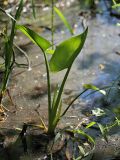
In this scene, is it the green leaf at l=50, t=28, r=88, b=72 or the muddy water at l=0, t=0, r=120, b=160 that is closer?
the green leaf at l=50, t=28, r=88, b=72

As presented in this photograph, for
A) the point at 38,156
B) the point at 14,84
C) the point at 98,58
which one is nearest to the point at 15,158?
the point at 38,156

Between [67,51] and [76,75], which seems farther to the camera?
[76,75]

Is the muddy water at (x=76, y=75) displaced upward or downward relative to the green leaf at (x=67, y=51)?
downward

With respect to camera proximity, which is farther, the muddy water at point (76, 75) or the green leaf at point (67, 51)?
the muddy water at point (76, 75)

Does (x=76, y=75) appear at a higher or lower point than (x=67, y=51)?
lower

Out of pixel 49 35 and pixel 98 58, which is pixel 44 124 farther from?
pixel 49 35
